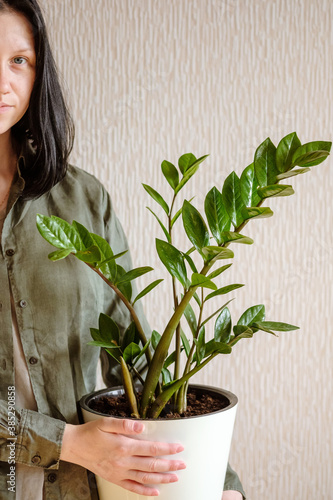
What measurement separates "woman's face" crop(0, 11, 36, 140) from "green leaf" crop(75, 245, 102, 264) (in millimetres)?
315

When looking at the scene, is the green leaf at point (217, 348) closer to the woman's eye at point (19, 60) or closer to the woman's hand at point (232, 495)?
the woman's hand at point (232, 495)

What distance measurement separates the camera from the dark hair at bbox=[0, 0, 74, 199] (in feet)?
3.44

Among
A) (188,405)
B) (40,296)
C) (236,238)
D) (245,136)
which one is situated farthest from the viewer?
(245,136)

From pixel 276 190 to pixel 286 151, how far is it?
6 centimetres

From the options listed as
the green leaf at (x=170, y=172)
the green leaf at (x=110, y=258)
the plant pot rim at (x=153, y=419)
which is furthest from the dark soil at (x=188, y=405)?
the green leaf at (x=170, y=172)

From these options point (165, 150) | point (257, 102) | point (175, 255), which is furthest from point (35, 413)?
point (257, 102)

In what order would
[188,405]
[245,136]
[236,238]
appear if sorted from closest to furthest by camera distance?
[236,238]
[188,405]
[245,136]

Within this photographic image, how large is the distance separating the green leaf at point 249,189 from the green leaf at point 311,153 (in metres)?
0.07

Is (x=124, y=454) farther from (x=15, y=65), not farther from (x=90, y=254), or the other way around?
(x=15, y=65)

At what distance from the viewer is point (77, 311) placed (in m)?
1.06

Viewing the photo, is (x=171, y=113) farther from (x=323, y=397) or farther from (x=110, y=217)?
(x=323, y=397)

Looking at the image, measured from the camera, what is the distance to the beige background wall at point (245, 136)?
4.62 ft

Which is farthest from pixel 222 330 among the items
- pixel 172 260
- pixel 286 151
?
pixel 286 151

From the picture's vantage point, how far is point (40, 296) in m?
1.04
